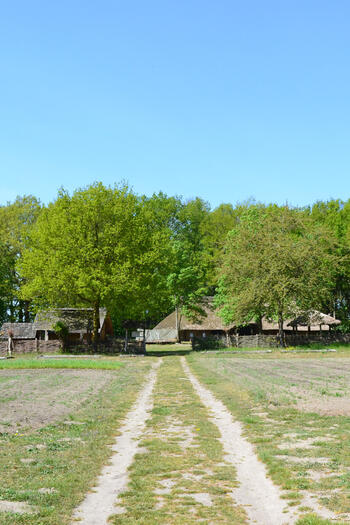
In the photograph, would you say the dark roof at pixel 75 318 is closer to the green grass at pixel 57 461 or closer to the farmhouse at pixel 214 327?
the farmhouse at pixel 214 327

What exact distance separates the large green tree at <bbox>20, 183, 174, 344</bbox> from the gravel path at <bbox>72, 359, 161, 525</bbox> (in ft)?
102

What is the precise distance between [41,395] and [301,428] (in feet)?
33.8

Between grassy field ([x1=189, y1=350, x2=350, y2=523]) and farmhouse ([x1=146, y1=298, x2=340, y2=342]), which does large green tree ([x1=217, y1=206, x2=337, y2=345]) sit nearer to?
farmhouse ([x1=146, y1=298, x2=340, y2=342])

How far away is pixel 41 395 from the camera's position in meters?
19.1

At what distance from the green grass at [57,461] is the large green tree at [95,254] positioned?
1173 inches

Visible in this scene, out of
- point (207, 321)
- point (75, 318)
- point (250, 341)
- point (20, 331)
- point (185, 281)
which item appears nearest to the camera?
point (75, 318)

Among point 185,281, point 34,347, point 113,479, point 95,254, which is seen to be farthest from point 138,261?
point 113,479

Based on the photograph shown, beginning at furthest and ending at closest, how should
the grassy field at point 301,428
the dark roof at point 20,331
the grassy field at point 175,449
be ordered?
the dark roof at point 20,331, the grassy field at point 301,428, the grassy field at point 175,449

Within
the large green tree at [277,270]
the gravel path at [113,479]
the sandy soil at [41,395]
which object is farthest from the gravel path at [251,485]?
the large green tree at [277,270]

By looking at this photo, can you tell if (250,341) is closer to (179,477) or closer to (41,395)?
(41,395)

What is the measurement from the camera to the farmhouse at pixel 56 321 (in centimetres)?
5131

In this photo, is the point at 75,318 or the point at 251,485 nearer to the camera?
the point at 251,485

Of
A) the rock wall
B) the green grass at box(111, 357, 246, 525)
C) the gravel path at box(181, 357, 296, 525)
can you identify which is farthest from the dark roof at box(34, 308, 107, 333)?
the gravel path at box(181, 357, 296, 525)

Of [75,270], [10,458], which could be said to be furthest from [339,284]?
[10,458]
